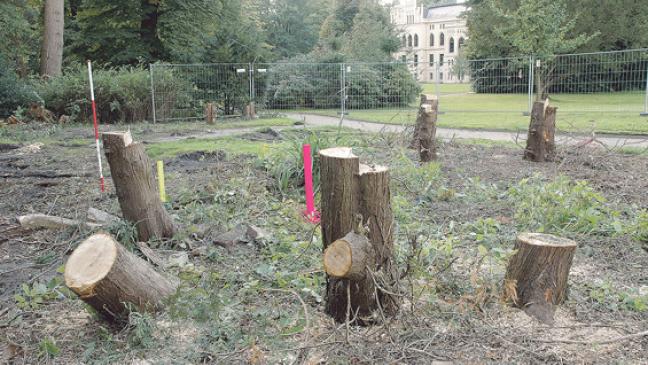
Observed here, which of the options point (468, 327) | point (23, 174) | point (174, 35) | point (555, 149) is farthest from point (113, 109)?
point (468, 327)

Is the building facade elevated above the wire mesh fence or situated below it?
above

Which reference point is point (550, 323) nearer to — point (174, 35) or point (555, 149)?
point (555, 149)

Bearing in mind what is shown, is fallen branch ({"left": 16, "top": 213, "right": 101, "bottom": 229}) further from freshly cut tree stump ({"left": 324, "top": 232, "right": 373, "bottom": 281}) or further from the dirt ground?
freshly cut tree stump ({"left": 324, "top": 232, "right": 373, "bottom": 281})

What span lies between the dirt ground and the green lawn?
6.99 m

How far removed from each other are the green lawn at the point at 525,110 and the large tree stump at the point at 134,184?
357 inches

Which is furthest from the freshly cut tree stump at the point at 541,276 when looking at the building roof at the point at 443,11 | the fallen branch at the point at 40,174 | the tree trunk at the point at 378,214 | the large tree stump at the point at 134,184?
the building roof at the point at 443,11

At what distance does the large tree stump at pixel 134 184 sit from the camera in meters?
4.56

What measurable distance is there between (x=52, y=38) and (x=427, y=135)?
16.1 metres

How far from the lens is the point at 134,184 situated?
15.2ft

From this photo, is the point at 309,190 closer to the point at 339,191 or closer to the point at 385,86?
the point at 339,191

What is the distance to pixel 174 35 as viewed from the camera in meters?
21.9

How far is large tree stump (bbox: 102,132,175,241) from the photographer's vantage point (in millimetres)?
4559

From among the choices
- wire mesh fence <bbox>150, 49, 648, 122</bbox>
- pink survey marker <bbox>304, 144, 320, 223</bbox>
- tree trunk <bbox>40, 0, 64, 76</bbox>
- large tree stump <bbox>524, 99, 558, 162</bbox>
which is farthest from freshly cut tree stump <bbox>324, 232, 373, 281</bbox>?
tree trunk <bbox>40, 0, 64, 76</bbox>

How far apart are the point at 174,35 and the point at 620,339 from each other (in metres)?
21.3
